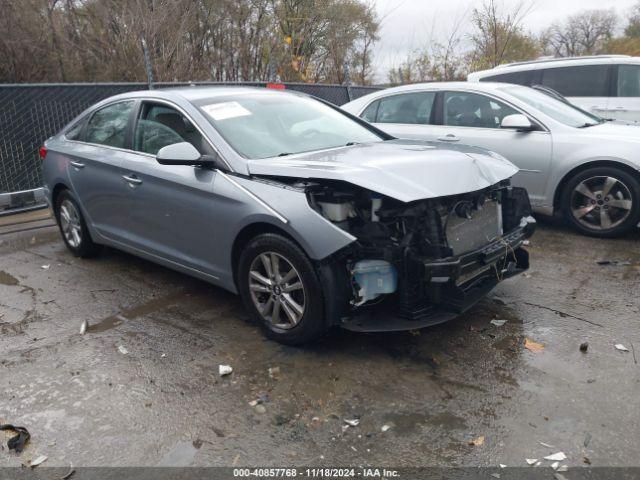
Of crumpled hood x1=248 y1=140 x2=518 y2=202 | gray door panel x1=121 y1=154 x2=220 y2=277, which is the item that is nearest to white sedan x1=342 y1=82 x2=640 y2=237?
crumpled hood x1=248 y1=140 x2=518 y2=202

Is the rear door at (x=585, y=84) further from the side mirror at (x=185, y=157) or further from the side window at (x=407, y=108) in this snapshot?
the side mirror at (x=185, y=157)

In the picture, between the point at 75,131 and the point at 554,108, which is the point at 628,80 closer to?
the point at 554,108

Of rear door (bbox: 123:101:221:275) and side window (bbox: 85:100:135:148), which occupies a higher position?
side window (bbox: 85:100:135:148)

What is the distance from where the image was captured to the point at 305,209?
324 centimetres

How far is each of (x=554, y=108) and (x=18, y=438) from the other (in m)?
6.06

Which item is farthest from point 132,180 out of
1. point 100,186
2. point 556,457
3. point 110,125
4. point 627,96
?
point 627,96

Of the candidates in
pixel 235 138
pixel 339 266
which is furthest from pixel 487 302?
pixel 235 138

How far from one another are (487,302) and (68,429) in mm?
2975

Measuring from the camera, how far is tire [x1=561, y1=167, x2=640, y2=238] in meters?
5.39

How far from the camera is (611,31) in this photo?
5009 cm

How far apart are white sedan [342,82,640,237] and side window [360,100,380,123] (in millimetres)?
473

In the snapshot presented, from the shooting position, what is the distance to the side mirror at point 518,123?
230 inches

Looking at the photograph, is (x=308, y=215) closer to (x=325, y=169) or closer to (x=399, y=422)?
(x=325, y=169)

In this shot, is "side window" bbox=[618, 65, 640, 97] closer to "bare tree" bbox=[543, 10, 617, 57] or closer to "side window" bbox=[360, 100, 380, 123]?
Result: "side window" bbox=[360, 100, 380, 123]
